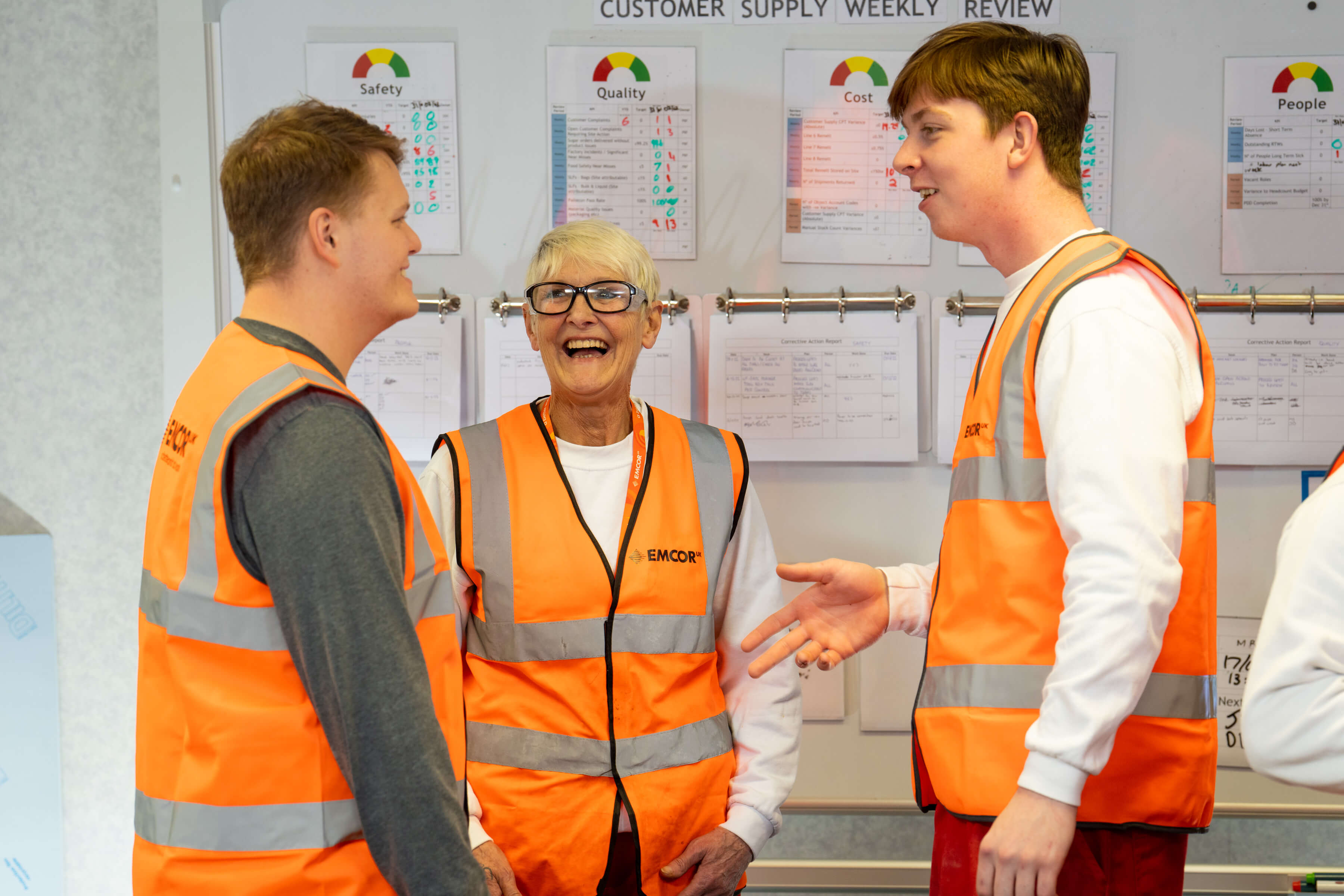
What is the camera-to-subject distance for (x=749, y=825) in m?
1.52

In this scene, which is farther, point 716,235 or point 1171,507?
point 716,235

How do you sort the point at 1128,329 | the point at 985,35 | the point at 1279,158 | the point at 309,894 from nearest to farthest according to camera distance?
the point at 309,894 < the point at 1128,329 < the point at 985,35 < the point at 1279,158

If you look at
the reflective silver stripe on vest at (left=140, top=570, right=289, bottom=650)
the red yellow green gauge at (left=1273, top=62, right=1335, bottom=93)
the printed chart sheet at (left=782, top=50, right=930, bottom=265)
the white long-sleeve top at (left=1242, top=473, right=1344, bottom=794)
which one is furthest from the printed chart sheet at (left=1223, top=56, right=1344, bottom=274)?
the reflective silver stripe on vest at (left=140, top=570, right=289, bottom=650)

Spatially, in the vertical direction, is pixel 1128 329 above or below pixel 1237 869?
above

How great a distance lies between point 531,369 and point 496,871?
1.00 m

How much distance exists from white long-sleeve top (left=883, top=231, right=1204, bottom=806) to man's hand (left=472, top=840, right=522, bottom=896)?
0.78m

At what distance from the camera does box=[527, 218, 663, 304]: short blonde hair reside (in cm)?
157

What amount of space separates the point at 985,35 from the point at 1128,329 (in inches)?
18.4

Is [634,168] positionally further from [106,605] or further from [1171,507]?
[106,605]

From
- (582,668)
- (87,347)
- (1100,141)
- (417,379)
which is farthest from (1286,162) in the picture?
(87,347)

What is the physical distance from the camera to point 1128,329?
107 cm

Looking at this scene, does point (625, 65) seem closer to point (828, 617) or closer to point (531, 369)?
point (531, 369)

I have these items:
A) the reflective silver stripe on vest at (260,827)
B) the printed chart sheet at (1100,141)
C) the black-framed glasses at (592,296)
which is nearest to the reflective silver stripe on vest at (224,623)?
the reflective silver stripe on vest at (260,827)

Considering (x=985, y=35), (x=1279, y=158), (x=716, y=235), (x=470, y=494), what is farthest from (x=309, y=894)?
(x=1279, y=158)
